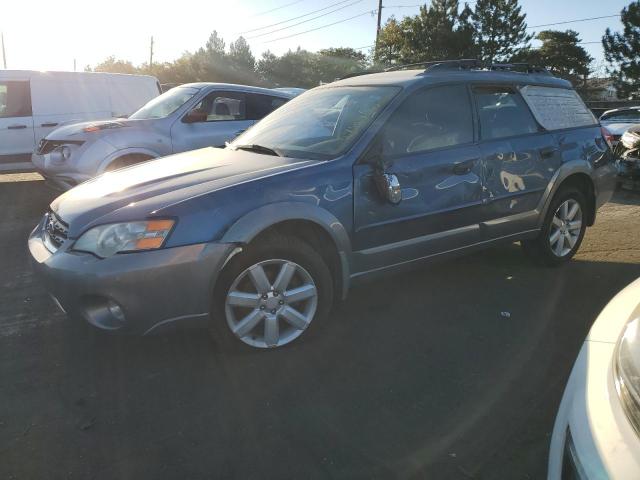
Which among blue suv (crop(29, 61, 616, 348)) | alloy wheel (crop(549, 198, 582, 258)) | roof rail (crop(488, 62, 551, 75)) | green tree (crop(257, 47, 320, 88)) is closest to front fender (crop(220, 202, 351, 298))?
blue suv (crop(29, 61, 616, 348))

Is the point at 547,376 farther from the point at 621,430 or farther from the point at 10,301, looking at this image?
the point at 10,301

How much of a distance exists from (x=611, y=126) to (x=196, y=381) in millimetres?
12874

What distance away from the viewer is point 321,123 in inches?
153

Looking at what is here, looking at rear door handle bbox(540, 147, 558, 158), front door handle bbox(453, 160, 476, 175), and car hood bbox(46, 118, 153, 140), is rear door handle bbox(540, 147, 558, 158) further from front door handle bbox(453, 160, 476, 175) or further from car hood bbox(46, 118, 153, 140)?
car hood bbox(46, 118, 153, 140)

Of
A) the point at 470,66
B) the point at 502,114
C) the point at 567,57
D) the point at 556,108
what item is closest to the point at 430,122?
the point at 502,114

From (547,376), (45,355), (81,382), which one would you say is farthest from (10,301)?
(547,376)

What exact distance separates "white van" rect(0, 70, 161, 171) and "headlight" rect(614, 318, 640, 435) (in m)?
9.08

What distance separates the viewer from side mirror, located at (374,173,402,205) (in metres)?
3.42

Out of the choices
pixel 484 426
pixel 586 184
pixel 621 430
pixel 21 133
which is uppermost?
pixel 21 133

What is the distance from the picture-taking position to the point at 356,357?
10.5 feet

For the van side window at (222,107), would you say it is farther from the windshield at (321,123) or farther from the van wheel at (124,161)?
the windshield at (321,123)

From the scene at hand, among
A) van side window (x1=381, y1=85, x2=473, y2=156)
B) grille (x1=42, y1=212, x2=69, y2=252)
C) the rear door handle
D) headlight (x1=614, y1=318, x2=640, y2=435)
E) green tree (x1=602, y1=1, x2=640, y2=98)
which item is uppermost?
green tree (x1=602, y1=1, x2=640, y2=98)

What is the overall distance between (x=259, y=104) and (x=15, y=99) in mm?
4305

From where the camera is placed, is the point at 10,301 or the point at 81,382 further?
the point at 10,301
